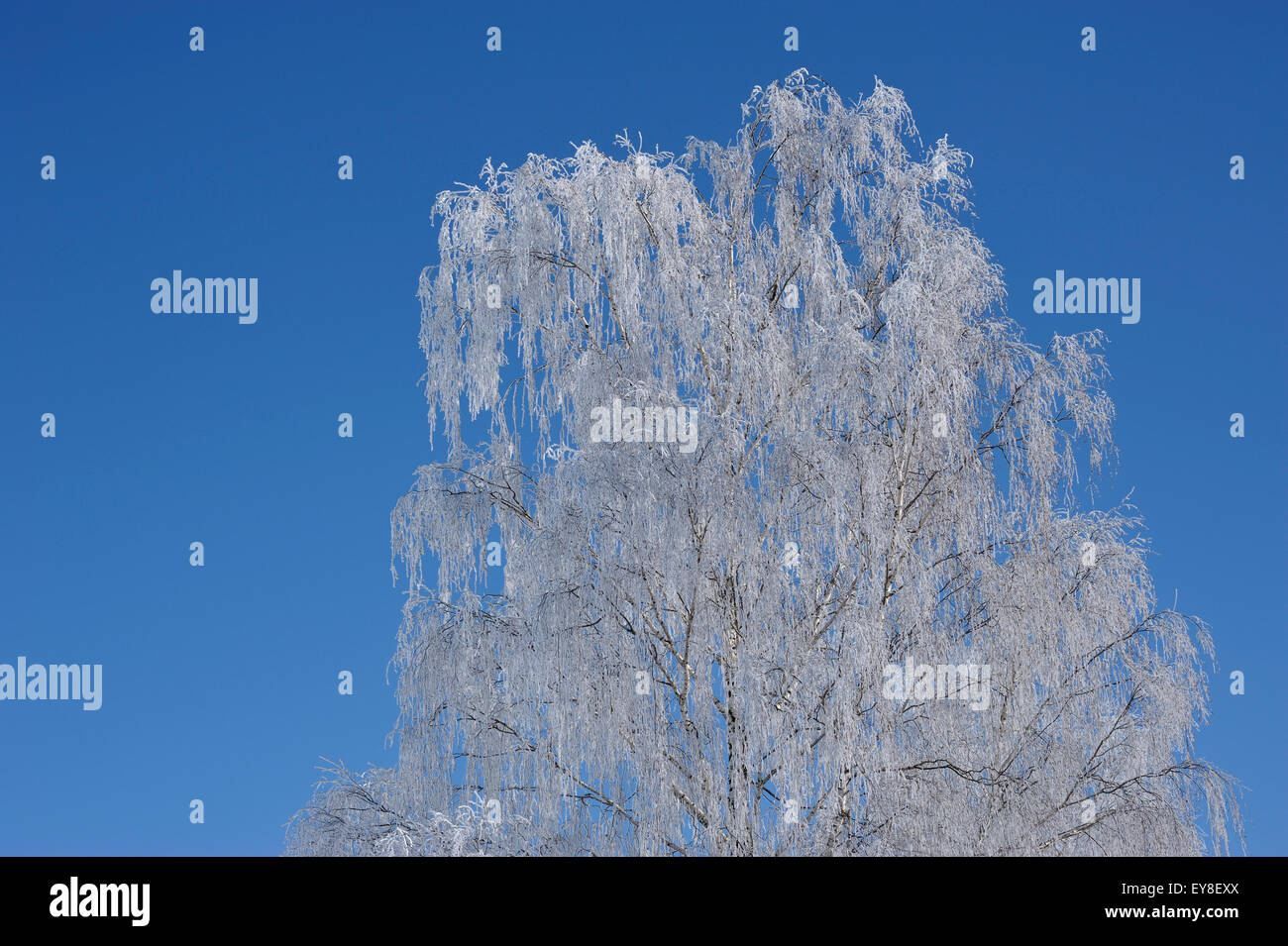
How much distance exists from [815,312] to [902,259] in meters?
1.14

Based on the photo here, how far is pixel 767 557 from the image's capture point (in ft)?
34.7

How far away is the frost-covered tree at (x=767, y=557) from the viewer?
33.2 ft

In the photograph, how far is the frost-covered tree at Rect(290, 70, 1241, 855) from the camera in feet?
33.2

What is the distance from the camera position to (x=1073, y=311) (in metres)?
13.0

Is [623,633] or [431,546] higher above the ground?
[431,546]

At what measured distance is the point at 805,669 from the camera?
32.7ft
